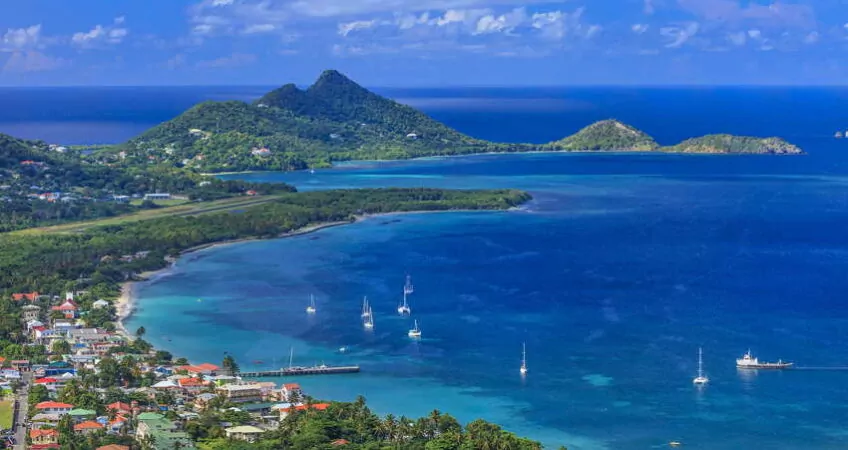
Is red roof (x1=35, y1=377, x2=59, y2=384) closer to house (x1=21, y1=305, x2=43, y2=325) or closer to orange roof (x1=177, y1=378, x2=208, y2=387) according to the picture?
orange roof (x1=177, y1=378, x2=208, y2=387)

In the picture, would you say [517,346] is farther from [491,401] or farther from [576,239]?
[576,239]

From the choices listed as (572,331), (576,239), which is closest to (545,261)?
(576,239)

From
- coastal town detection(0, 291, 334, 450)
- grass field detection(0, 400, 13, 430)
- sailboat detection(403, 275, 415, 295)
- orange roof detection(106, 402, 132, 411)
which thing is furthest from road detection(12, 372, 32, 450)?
sailboat detection(403, 275, 415, 295)

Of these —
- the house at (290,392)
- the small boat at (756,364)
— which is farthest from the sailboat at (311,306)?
the small boat at (756,364)

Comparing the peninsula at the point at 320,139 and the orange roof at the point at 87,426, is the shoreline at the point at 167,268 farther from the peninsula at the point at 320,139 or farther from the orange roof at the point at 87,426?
the peninsula at the point at 320,139

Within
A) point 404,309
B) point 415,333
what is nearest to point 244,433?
point 415,333

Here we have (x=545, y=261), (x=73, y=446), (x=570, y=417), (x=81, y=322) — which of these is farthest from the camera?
(x=545, y=261)

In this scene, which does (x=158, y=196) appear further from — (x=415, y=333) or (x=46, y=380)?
(x=46, y=380)
